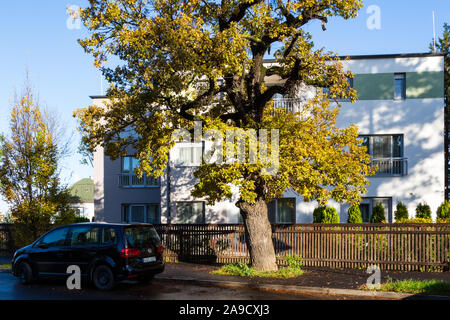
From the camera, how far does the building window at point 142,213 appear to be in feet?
85.5

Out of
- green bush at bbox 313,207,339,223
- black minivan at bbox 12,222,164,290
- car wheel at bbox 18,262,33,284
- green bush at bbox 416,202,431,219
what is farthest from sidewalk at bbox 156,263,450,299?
green bush at bbox 416,202,431,219

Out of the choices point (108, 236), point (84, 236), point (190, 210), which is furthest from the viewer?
point (190, 210)

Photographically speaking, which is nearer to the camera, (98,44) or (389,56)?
(98,44)

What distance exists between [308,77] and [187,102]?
12.5 feet

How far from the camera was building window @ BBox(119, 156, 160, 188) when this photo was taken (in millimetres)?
26062

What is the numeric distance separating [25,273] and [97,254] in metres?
2.63

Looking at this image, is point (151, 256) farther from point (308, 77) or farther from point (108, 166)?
point (108, 166)

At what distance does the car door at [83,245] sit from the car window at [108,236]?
0.63ft

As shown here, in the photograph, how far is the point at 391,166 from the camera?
73.0 feet

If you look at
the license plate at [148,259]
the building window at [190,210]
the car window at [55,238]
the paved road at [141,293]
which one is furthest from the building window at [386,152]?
the car window at [55,238]

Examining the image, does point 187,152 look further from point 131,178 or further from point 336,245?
point 336,245

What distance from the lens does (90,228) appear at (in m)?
12.4

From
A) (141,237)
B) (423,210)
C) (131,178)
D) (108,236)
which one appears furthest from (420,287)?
(131,178)

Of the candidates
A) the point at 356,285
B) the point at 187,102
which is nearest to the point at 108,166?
the point at 187,102
